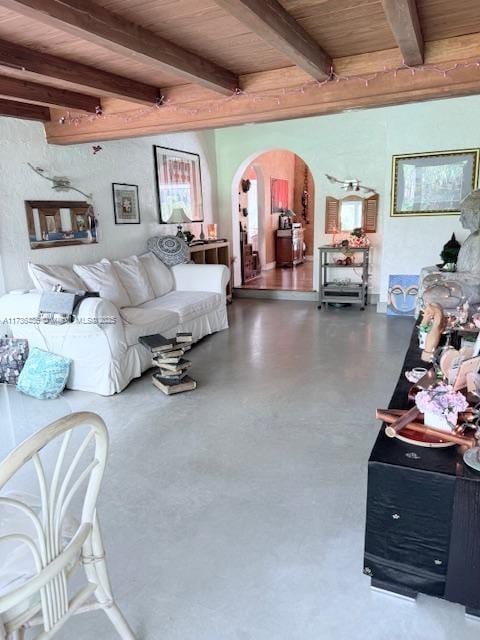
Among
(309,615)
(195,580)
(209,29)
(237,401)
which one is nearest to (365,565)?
(309,615)

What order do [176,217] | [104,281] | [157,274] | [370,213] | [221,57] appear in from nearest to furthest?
[221,57], [104,281], [157,274], [176,217], [370,213]

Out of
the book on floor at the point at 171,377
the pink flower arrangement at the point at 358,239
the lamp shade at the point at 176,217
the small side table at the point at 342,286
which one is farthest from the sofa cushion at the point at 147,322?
the pink flower arrangement at the point at 358,239

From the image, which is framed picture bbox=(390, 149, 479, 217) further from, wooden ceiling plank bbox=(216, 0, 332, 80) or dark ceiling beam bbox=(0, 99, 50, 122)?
dark ceiling beam bbox=(0, 99, 50, 122)

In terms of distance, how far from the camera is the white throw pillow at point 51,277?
3809mm

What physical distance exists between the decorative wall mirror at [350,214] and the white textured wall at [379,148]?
0.31 feet

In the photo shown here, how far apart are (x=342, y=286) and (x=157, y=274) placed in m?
2.68

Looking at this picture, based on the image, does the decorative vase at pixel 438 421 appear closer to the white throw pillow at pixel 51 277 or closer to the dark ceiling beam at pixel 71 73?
the dark ceiling beam at pixel 71 73

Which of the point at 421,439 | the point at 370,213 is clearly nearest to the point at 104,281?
the point at 421,439

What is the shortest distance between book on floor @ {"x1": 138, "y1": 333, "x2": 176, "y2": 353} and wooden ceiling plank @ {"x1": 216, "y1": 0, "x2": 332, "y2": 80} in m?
2.15

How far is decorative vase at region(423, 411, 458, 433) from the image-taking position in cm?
153

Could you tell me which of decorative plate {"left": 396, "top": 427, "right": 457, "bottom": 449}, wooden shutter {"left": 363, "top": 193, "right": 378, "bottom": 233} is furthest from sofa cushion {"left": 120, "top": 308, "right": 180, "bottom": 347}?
wooden shutter {"left": 363, "top": 193, "right": 378, "bottom": 233}

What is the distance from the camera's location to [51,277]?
3854 mm

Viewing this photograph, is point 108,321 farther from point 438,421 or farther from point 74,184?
point 438,421

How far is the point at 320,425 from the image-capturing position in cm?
288
